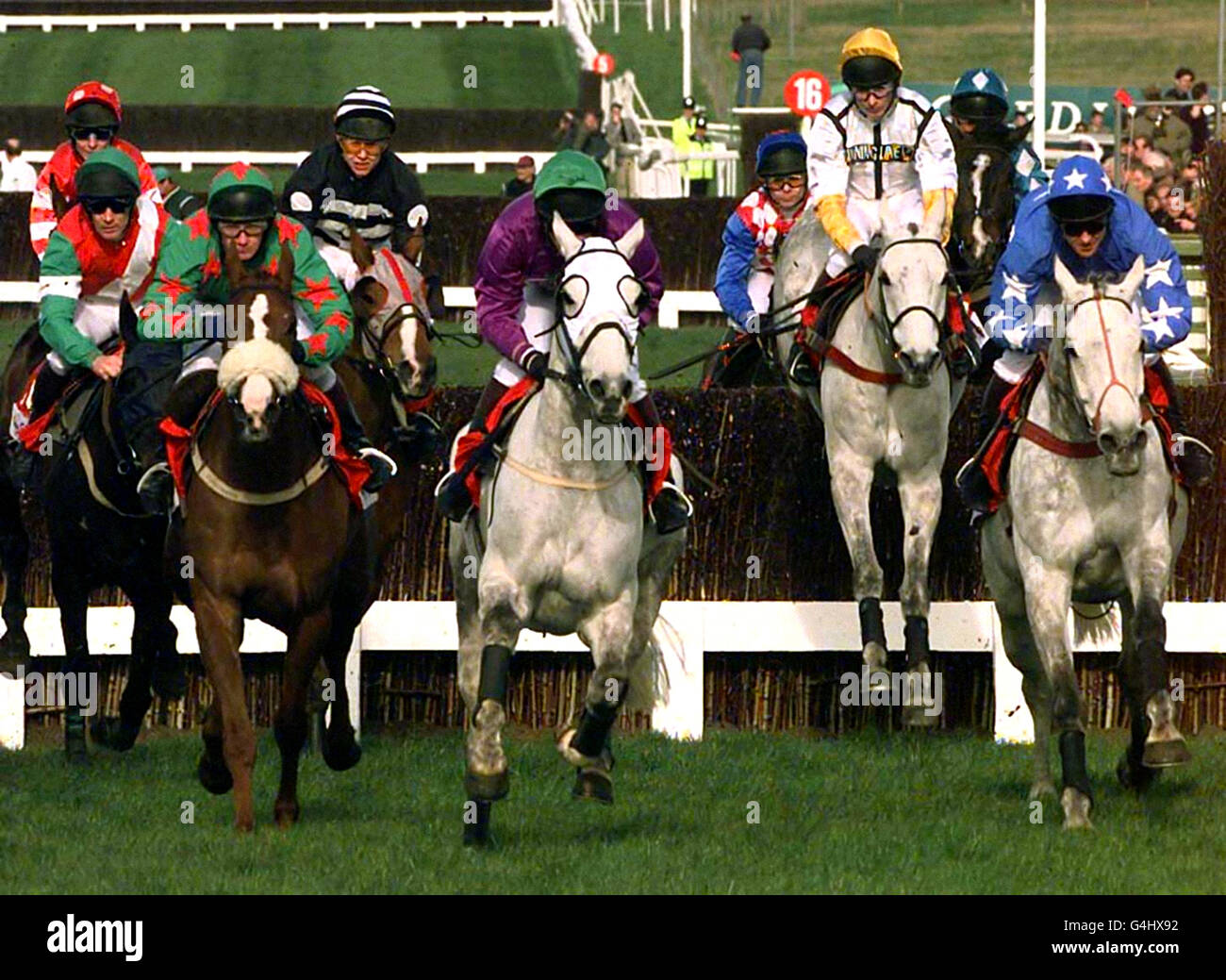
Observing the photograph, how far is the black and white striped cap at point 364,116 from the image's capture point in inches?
484

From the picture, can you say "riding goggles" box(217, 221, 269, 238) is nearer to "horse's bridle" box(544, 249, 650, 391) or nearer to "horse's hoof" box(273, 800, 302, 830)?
"horse's bridle" box(544, 249, 650, 391)

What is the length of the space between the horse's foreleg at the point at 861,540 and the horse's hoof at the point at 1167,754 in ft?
7.77

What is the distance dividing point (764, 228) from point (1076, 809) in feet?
16.8

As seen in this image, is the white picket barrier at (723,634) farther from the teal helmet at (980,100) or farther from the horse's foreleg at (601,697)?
the teal helmet at (980,100)

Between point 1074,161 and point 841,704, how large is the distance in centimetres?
325

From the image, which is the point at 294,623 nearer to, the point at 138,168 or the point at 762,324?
the point at 138,168

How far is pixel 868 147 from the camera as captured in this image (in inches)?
492

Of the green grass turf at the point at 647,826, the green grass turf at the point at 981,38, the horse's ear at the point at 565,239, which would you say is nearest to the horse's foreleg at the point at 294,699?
the green grass turf at the point at 647,826

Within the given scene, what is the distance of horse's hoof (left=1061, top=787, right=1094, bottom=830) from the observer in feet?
31.8

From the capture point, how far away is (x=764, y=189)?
46.7 feet

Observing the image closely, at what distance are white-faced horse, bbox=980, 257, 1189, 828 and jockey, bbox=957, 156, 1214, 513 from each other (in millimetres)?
248

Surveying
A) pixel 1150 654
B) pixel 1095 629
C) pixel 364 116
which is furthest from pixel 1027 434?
pixel 364 116

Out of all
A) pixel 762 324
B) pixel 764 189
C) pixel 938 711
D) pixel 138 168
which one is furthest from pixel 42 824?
pixel 764 189

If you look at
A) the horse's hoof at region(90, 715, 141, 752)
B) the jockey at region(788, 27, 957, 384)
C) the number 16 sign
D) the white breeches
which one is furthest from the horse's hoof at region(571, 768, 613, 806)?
the number 16 sign
